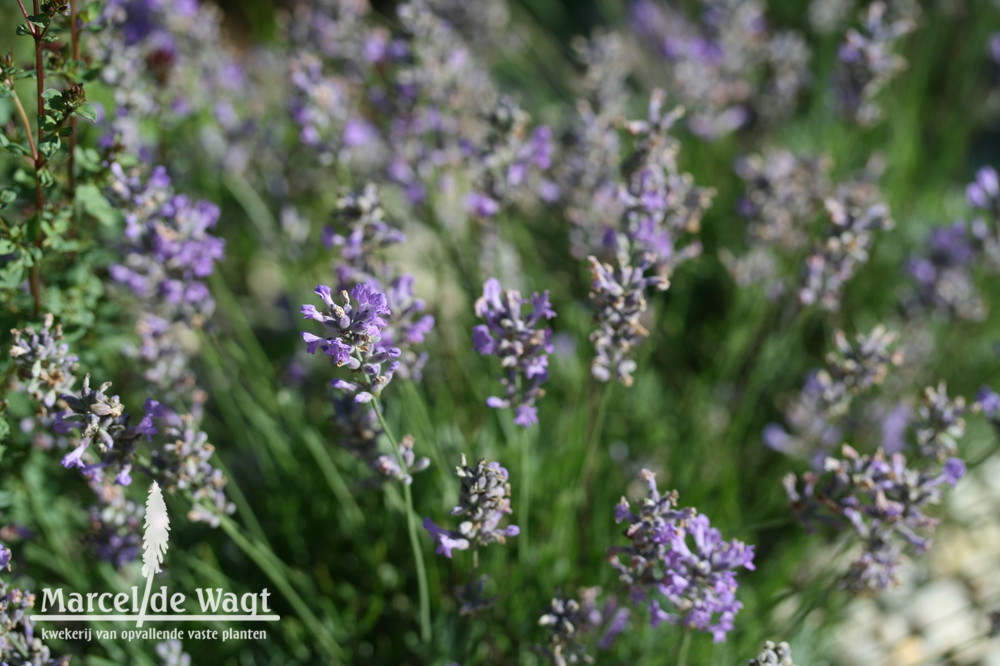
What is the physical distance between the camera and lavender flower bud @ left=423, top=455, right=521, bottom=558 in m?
1.49

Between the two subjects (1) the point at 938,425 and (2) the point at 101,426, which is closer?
(2) the point at 101,426

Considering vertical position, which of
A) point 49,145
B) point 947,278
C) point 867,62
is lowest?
point 49,145

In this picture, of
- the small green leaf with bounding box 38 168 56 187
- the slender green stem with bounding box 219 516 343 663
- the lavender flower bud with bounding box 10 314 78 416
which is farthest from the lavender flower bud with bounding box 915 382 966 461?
the small green leaf with bounding box 38 168 56 187

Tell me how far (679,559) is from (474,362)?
1.54 meters

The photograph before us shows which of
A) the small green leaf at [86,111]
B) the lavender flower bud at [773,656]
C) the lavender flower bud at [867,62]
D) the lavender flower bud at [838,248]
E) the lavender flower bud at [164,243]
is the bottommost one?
the lavender flower bud at [773,656]

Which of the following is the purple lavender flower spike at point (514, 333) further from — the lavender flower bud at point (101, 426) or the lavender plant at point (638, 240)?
the lavender flower bud at point (101, 426)

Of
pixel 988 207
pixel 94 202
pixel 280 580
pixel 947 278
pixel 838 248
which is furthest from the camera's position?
pixel 947 278

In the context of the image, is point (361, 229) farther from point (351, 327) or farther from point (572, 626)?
point (572, 626)

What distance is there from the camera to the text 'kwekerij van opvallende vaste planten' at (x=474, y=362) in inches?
66.8

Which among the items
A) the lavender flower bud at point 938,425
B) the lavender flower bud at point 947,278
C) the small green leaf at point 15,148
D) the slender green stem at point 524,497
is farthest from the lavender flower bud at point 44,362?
the lavender flower bud at point 947,278

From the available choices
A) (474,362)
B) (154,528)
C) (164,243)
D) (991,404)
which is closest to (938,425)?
(991,404)

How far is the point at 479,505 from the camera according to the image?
1539 millimetres

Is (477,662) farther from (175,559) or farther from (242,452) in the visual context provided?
(242,452)

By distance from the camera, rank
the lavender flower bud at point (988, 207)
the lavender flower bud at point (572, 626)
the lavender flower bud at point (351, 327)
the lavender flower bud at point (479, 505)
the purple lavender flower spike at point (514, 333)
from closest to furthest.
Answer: the lavender flower bud at point (351, 327) < the lavender flower bud at point (479, 505) < the purple lavender flower spike at point (514, 333) < the lavender flower bud at point (572, 626) < the lavender flower bud at point (988, 207)
